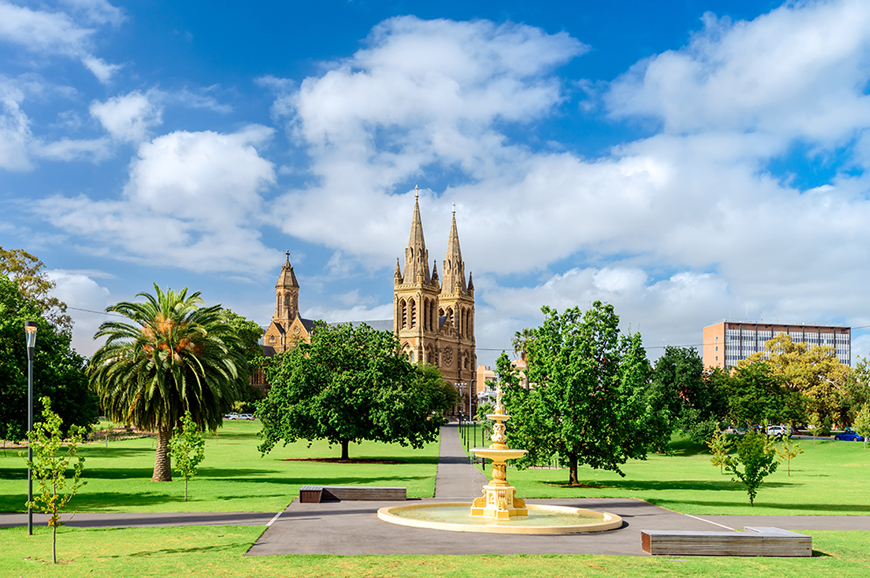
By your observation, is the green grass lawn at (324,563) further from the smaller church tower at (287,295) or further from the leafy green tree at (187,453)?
the smaller church tower at (287,295)

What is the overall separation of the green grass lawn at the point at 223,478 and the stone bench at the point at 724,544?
10499mm

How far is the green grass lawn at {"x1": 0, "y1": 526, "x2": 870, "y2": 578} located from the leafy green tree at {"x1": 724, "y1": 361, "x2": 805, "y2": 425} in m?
53.8

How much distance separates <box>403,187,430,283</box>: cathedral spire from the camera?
13962 centimetres

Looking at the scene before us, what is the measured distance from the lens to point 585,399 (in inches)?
1150

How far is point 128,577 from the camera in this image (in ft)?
39.2

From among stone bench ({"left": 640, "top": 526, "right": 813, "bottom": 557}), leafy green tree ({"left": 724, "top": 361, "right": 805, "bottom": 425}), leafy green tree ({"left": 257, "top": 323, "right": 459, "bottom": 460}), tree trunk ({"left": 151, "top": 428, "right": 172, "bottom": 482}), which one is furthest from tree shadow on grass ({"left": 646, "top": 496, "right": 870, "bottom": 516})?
leafy green tree ({"left": 724, "top": 361, "right": 805, "bottom": 425})

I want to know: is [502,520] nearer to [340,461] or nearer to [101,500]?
[101,500]

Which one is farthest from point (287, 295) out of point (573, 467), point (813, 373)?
point (573, 467)

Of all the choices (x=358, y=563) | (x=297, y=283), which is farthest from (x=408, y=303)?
(x=358, y=563)

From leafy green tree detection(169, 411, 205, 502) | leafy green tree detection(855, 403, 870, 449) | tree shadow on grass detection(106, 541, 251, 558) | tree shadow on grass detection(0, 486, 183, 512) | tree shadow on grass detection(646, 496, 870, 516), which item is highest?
leafy green tree detection(169, 411, 205, 502)

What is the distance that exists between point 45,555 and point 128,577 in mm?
2999

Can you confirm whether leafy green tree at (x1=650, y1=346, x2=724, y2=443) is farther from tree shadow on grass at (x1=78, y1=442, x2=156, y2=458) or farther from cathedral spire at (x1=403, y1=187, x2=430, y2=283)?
cathedral spire at (x1=403, y1=187, x2=430, y2=283)

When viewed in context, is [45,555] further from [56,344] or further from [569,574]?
[56,344]

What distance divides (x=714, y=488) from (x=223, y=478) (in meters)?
20.8
